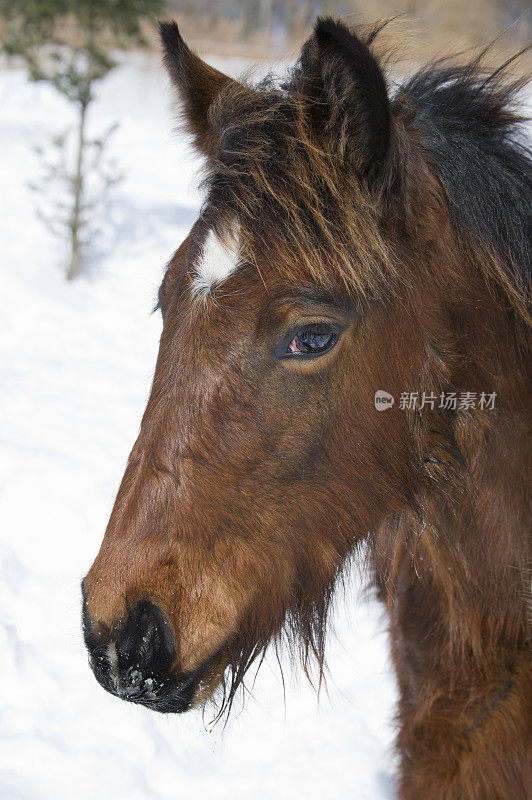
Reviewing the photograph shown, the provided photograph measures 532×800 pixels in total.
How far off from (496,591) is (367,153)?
1395 millimetres

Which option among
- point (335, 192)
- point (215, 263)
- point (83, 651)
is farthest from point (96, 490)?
point (335, 192)

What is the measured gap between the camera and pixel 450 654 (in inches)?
83.5

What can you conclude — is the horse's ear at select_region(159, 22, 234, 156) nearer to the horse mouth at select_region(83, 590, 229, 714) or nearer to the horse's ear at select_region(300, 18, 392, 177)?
the horse's ear at select_region(300, 18, 392, 177)

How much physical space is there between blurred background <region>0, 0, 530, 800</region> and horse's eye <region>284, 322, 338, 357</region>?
0.80m

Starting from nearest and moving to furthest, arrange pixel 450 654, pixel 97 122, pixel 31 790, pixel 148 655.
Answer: pixel 148 655, pixel 450 654, pixel 31 790, pixel 97 122

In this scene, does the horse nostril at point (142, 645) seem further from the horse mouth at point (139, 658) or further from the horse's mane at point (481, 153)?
the horse's mane at point (481, 153)

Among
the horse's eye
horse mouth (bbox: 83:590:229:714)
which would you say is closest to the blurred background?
the horse's eye

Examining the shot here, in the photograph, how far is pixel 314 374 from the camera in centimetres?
154

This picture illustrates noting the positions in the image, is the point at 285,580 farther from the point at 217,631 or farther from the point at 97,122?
the point at 97,122

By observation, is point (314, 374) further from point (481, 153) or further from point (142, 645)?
point (481, 153)

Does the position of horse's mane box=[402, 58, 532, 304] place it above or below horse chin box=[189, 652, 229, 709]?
above

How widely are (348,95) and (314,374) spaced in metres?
0.66

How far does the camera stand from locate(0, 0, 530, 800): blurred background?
108 inches

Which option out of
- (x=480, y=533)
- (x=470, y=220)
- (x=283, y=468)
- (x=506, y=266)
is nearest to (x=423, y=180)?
(x=470, y=220)
